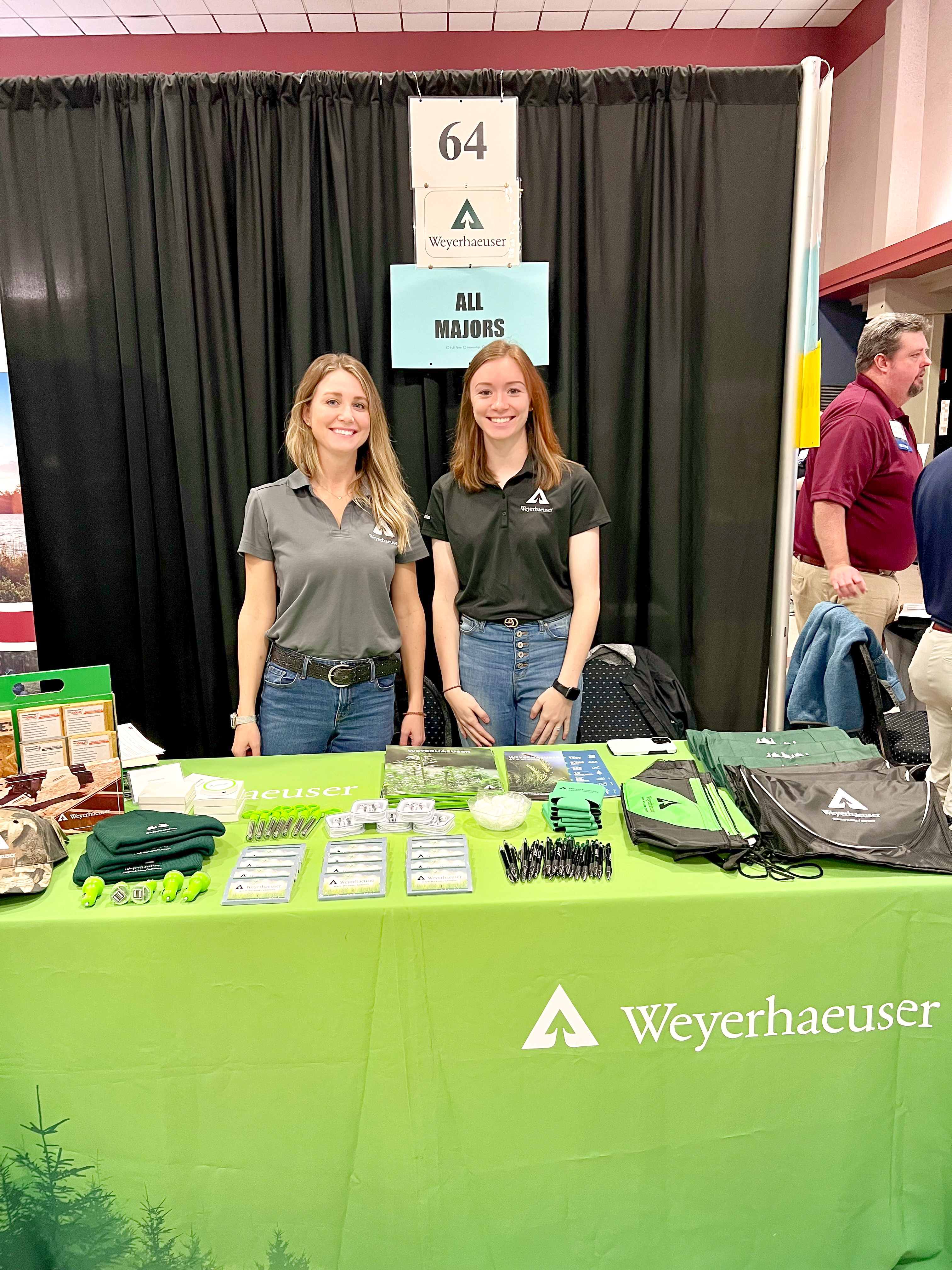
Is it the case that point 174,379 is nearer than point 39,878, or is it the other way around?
point 39,878

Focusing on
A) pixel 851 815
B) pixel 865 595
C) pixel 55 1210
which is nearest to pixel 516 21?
pixel 865 595

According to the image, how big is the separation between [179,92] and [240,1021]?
251 cm

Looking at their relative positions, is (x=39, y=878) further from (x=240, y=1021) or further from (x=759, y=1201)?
(x=759, y=1201)

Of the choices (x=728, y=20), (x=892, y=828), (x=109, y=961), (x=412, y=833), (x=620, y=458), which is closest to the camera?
(x=109, y=961)

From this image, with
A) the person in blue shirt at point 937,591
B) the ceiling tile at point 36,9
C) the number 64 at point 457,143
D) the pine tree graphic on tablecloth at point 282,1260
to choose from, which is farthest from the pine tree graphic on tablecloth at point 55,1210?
the ceiling tile at point 36,9

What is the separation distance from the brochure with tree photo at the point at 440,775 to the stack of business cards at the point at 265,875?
23 centimetres

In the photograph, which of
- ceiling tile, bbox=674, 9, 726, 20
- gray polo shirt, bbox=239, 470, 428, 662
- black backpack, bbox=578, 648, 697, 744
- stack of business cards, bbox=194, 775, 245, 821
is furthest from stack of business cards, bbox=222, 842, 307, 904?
ceiling tile, bbox=674, 9, 726, 20

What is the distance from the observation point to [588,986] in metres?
1.30

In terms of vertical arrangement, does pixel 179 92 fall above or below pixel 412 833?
above

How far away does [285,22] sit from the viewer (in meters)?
4.33

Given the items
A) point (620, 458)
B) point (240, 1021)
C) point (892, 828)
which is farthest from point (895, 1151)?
point (620, 458)

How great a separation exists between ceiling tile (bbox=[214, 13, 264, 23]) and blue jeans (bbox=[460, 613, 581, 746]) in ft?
12.7

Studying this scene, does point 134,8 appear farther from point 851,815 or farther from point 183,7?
point 851,815

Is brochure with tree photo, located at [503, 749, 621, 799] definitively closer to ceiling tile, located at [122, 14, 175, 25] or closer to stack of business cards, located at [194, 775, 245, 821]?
stack of business cards, located at [194, 775, 245, 821]
